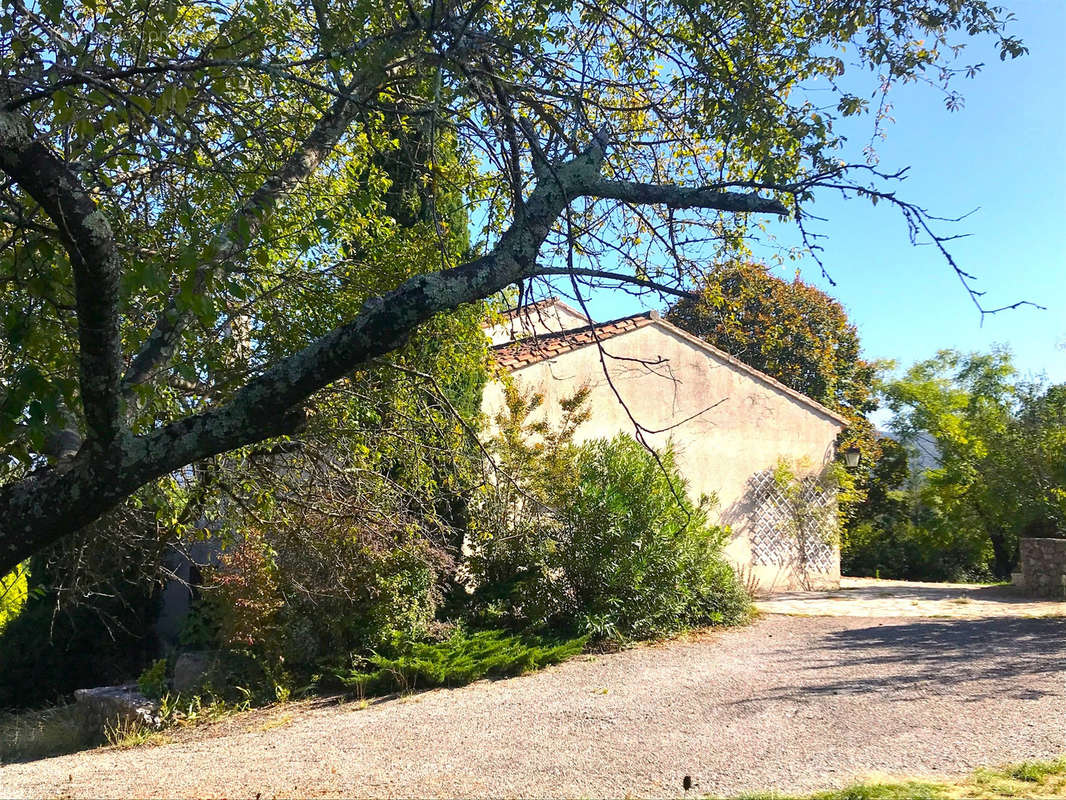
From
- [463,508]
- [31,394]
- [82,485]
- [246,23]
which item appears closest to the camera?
[82,485]

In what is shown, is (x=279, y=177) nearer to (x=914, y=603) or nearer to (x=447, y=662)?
(x=447, y=662)

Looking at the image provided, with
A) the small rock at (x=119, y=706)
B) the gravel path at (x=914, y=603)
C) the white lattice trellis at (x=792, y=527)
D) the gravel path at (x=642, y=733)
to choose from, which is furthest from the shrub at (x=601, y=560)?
the white lattice trellis at (x=792, y=527)

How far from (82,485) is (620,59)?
A: 5448 millimetres

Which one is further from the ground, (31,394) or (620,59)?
(620,59)

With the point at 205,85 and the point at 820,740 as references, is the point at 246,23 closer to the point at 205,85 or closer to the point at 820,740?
the point at 205,85

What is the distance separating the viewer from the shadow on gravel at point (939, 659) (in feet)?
27.1

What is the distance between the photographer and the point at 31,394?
11.8ft

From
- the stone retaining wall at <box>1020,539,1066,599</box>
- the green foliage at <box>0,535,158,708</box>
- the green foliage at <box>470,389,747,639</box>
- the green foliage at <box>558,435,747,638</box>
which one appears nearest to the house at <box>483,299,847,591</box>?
the green foliage at <box>470,389,747,639</box>

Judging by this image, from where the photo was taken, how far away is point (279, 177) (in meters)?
5.80

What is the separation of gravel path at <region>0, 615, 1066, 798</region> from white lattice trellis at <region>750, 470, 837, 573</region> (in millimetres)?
6400

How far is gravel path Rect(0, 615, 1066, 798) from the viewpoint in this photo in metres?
6.19

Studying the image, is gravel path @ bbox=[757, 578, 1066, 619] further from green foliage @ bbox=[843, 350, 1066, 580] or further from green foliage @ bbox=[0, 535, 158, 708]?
green foliage @ bbox=[0, 535, 158, 708]

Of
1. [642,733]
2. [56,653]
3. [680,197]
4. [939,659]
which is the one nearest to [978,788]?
[642,733]

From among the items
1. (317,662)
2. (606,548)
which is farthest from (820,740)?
(317,662)
